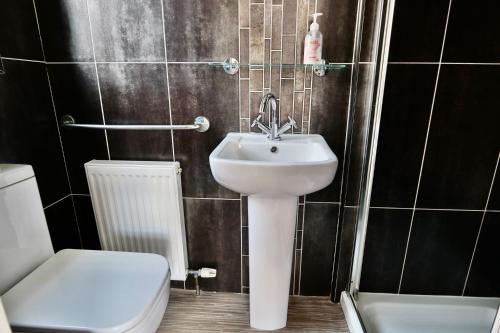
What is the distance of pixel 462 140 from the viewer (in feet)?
3.90

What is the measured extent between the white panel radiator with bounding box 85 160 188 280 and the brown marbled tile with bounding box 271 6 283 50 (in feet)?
2.20

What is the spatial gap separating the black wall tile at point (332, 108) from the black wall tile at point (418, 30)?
203 mm

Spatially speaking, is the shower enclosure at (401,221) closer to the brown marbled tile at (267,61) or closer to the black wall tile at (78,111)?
the brown marbled tile at (267,61)

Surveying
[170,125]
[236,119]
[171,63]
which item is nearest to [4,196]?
[170,125]

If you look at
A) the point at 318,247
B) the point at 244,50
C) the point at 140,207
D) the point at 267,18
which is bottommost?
the point at 318,247

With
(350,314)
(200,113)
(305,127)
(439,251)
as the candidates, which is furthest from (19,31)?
(439,251)

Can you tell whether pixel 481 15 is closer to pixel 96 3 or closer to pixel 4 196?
pixel 96 3

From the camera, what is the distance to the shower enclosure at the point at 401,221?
43.5 inches

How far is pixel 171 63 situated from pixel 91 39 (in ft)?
1.20

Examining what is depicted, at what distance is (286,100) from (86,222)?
1204 mm

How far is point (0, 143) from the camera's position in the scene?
1105 millimetres

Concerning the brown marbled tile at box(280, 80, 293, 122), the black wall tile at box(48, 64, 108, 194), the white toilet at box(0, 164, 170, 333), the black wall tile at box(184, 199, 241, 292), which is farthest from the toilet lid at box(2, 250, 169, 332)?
the brown marbled tile at box(280, 80, 293, 122)

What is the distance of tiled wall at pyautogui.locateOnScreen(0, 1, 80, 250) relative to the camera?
3.72 ft

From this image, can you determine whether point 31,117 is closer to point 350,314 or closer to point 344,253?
point 344,253
